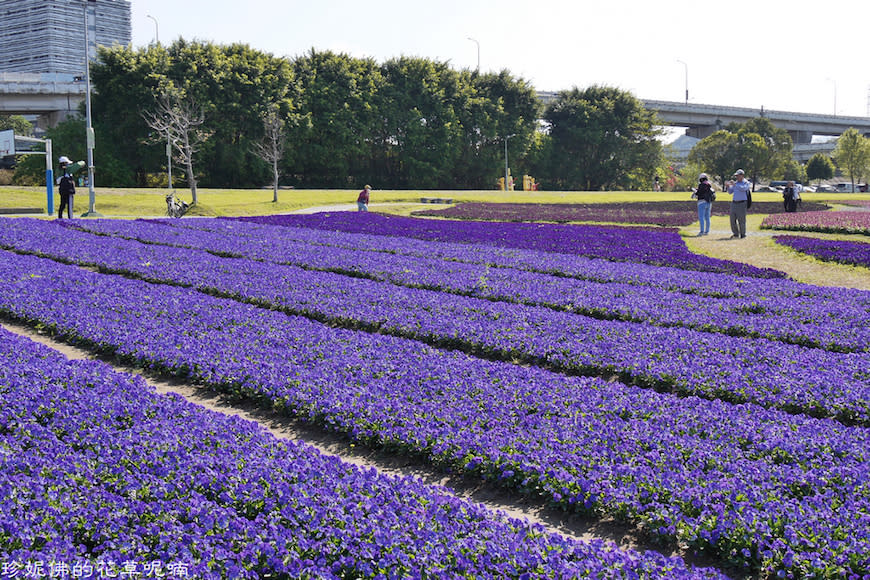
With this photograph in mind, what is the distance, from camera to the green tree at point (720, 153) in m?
85.8

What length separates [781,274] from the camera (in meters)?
17.1

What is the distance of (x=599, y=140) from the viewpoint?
3401 inches

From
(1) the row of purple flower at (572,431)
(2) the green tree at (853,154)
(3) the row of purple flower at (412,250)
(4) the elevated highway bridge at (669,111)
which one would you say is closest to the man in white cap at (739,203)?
(3) the row of purple flower at (412,250)

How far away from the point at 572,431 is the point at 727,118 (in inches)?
4436

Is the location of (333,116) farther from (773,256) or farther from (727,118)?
(727,118)

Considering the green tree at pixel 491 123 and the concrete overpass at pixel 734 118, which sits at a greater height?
the concrete overpass at pixel 734 118

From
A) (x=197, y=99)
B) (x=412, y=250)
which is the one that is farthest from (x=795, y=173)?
(x=412, y=250)

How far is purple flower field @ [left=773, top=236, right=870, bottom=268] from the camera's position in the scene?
19047mm

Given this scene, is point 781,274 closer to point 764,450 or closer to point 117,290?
point 764,450

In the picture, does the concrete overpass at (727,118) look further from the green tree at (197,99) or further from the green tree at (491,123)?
the green tree at (197,99)

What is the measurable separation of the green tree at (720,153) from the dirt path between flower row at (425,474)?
86.7 m

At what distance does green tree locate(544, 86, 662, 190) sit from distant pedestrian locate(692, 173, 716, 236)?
200ft

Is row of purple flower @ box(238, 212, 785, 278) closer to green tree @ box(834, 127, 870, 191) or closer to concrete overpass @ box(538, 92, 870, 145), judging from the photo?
concrete overpass @ box(538, 92, 870, 145)

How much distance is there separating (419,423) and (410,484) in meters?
1.26
